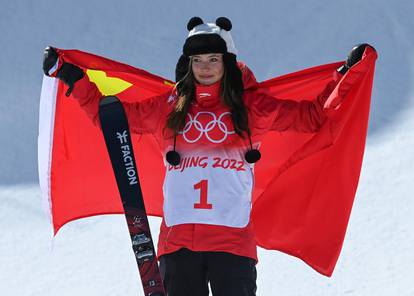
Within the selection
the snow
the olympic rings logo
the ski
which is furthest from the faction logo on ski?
the snow

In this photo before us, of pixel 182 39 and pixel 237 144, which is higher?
pixel 182 39

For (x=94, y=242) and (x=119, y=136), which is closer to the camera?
(x=119, y=136)

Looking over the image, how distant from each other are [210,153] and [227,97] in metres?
0.21

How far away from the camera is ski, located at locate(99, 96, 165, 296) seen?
3.34 meters

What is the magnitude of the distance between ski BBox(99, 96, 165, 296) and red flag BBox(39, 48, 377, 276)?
426mm

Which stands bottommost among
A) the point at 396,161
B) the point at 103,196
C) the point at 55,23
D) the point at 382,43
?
the point at 103,196

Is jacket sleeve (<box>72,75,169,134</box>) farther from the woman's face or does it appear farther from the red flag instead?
the red flag

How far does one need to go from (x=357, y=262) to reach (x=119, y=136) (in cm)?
204

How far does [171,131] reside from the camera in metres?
3.34

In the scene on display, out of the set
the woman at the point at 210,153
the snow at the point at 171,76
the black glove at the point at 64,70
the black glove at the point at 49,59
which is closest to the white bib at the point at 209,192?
the woman at the point at 210,153

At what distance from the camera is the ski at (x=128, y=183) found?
132 inches

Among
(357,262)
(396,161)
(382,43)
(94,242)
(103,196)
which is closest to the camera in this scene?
(103,196)

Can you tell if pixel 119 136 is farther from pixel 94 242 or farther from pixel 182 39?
pixel 182 39

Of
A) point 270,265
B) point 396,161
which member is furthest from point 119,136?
point 396,161
